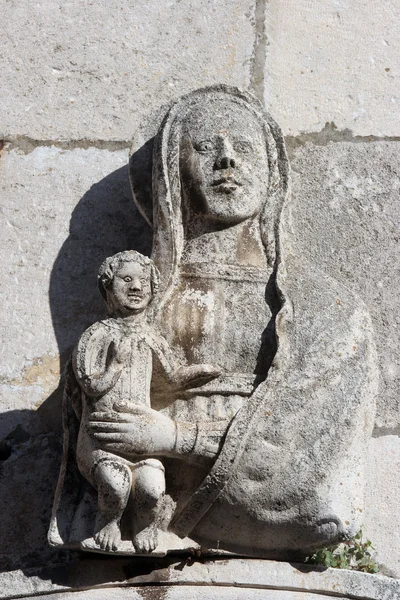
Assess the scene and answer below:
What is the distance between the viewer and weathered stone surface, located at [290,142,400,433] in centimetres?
412

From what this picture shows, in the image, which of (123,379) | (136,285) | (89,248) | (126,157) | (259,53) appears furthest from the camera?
(259,53)

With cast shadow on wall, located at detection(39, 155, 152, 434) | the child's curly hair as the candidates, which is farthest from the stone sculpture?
cast shadow on wall, located at detection(39, 155, 152, 434)

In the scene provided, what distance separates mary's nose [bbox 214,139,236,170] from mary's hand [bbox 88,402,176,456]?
821 mm


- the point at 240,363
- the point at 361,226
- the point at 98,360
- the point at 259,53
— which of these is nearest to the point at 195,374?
the point at 240,363

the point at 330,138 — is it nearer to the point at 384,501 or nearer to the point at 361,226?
the point at 361,226

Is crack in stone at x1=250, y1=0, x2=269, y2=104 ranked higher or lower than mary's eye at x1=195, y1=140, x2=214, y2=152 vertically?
higher

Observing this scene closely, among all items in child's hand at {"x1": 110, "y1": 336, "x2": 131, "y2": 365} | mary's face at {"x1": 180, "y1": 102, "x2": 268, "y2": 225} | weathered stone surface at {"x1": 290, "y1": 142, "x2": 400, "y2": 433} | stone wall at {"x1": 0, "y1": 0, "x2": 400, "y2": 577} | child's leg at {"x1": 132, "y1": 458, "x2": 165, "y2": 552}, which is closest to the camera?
child's leg at {"x1": 132, "y1": 458, "x2": 165, "y2": 552}

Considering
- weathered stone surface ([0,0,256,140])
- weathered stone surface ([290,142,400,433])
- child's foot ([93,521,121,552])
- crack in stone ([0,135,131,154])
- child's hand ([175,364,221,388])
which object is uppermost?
weathered stone surface ([0,0,256,140])

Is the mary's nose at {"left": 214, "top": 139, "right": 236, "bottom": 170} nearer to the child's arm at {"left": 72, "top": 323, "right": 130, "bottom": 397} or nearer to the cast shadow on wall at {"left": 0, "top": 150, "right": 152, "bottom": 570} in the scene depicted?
the cast shadow on wall at {"left": 0, "top": 150, "right": 152, "bottom": 570}

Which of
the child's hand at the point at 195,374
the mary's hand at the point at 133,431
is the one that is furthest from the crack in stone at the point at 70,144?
the mary's hand at the point at 133,431

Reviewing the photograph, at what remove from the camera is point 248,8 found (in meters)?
4.61

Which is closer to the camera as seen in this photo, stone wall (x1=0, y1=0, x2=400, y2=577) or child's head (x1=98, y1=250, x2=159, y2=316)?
child's head (x1=98, y1=250, x2=159, y2=316)

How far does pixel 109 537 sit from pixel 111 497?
0.11 m

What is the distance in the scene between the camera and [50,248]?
4266 millimetres
